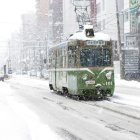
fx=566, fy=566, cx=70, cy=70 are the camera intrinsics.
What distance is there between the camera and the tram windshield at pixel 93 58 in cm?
2525

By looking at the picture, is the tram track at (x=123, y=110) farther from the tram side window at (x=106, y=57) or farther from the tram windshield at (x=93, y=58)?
the tram side window at (x=106, y=57)

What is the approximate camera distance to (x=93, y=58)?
997 inches

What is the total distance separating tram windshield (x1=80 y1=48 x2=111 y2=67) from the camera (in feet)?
82.8

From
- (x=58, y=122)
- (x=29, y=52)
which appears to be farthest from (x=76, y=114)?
(x=29, y=52)

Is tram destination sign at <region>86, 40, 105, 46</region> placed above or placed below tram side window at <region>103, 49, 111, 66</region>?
above

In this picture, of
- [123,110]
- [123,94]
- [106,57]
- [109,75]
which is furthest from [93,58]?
[123,110]

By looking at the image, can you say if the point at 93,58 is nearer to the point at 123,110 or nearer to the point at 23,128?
the point at 123,110

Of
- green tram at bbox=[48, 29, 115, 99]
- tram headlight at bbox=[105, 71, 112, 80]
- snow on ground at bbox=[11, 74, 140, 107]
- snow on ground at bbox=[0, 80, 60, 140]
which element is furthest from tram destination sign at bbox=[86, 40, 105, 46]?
snow on ground at bbox=[0, 80, 60, 140]

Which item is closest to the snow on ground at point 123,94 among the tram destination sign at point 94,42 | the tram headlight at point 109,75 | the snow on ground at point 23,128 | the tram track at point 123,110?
the tram track at point 123,110

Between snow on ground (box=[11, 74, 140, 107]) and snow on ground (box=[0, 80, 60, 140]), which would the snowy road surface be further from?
snow on ground (box=[11, 74, 140, 107])

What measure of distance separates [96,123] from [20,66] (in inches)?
6736

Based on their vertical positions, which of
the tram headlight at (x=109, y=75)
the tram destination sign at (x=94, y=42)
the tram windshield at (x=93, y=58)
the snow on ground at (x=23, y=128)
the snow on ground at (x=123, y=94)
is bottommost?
the snow on ground at (x=123, y=94)

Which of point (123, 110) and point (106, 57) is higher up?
point (106, 57)

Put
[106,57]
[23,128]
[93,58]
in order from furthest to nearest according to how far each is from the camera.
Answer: [106,57]
[93,58]
[23,128]
